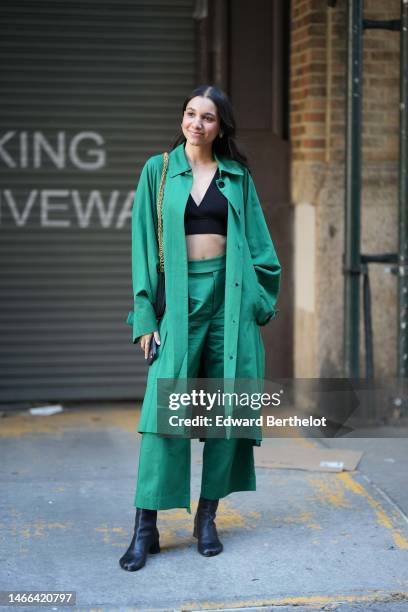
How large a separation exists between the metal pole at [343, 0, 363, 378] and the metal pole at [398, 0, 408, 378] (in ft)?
1.02

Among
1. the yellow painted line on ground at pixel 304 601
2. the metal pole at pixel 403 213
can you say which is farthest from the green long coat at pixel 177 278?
the metal pole at pixel 403 213

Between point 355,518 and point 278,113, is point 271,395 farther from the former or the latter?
point 355,518

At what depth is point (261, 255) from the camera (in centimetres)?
498

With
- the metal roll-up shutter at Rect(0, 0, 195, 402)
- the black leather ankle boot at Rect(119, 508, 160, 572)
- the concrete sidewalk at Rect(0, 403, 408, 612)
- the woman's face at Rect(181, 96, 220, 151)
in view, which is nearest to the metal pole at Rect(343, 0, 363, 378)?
the concrete sidewalk at Rect(0, 403, 408, 612)

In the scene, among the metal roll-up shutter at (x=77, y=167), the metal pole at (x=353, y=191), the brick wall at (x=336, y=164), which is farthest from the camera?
the metal roll-up shutter at (x=77, y=167)

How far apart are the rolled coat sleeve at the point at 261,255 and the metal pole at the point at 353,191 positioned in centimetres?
216

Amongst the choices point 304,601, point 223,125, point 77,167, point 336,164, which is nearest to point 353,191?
point 336,164

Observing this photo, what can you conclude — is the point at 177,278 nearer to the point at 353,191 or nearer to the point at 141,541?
the point at 141,541

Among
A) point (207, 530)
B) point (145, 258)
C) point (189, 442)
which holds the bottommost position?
point (207, 530)

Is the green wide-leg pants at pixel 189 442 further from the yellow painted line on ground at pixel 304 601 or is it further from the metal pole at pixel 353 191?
the metal pole at pixel 353 191

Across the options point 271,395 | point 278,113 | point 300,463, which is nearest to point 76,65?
point 278,113

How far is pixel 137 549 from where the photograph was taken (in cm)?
477

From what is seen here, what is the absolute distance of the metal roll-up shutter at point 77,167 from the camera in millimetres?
7797

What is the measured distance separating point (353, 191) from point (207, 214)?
8.03 feet
